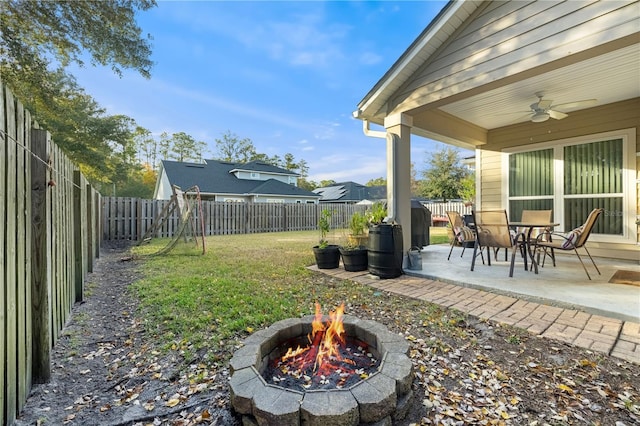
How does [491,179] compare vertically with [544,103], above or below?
below

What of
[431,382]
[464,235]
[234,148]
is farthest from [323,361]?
[234,148]

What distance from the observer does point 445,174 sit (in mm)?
22531

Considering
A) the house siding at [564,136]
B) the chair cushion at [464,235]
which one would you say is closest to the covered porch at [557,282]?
the house siding at [564,136]

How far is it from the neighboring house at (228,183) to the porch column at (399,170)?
1647cm

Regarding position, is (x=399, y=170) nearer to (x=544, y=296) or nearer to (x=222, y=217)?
(x=544, y=296)

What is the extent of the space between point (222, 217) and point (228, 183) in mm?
8797

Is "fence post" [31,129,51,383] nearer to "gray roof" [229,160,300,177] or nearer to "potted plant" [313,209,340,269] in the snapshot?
"potted plant" [313,209,340,269]

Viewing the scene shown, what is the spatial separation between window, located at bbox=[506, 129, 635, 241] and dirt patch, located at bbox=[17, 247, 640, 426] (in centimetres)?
448

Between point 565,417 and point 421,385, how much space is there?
2.22ft

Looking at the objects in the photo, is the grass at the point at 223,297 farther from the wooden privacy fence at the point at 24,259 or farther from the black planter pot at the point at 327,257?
the wooden privacy fence at the point at 24,259

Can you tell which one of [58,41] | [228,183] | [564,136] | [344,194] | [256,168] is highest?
[58,41]

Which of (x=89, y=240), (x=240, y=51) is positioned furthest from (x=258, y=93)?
(x=89, y=240)

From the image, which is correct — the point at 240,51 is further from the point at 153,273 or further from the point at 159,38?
the point at 153,273

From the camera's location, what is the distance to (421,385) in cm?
166
